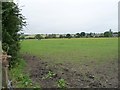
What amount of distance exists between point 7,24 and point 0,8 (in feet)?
7.05

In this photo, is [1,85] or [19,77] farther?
[19,77]

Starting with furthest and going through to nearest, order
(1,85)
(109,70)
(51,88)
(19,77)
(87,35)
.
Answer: (87,35), (109,70), (19,77), (51,88), (1,85)

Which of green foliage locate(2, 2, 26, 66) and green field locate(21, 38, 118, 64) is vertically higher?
green foliage locate(2, 2, 26, 66)

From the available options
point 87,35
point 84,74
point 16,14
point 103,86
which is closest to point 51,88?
point 103,86

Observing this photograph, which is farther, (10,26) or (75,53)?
(75,53)

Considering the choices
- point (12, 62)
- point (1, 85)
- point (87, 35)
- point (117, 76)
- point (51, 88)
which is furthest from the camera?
point (87, 35)

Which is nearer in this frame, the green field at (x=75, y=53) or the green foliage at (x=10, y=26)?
the green foliage at (x=10, y=26)

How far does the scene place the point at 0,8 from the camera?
9938 millimetres

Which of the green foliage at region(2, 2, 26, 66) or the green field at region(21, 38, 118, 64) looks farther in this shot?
A: the green field at region(21, 38, 118, 64)

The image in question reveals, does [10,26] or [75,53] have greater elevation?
[10,26]

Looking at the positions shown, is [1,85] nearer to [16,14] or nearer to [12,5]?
[12,5]

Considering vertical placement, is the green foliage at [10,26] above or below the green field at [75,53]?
above

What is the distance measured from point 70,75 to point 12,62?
2.32 meters

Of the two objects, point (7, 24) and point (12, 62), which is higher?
point (7, 24)
